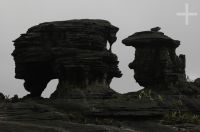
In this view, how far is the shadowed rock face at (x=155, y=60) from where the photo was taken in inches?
2267

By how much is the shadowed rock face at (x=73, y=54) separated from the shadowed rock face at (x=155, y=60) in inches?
165

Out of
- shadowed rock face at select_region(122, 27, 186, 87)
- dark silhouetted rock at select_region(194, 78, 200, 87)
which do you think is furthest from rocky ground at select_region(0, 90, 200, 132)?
dark silhouetted rock at select_region(194, 78, 200, 87)

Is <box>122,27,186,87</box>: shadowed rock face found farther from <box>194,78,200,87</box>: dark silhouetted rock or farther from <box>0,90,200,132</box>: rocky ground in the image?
<box>0,90,200,132</box>: rocky ground

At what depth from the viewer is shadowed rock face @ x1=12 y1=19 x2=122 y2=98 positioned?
51875mm

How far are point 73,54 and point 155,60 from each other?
10.2 metres

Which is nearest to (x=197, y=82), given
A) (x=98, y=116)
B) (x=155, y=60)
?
(x=155, y=60)

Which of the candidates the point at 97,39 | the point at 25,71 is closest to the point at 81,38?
the point at 97,39

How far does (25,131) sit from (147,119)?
11490 mm

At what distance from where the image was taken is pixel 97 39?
173ft

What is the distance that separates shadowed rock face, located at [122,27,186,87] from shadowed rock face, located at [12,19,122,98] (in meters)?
4.20

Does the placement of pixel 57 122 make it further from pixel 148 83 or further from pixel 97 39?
pixel 148 83

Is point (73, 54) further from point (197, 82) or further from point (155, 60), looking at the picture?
point (197, 82)

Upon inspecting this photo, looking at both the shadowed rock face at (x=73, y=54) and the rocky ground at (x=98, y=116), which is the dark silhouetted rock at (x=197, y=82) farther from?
the shadowed rock face at (x=73, y=54)

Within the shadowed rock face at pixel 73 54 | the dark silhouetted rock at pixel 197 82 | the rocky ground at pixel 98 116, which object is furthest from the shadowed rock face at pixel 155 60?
the rocky ground at pixel 98 116
